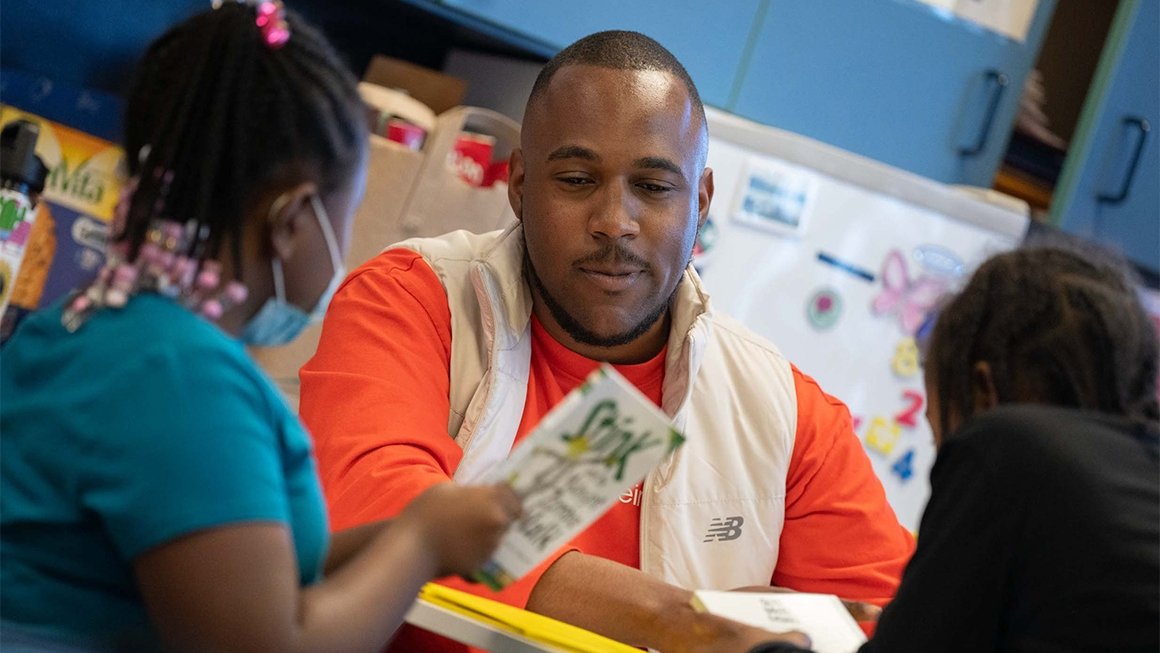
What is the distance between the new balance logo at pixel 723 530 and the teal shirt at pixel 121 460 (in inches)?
29.8

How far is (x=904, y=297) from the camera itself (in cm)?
247

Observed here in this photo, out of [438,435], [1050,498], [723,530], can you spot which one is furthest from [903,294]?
[1050,498]

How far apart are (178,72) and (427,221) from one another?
1280 millimetres

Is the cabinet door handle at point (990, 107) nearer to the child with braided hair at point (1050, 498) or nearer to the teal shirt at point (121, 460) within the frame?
the child with braided hair at point (1050, 498)

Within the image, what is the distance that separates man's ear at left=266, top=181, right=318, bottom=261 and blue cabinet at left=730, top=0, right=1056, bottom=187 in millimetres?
1814

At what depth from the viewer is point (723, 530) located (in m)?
1.47

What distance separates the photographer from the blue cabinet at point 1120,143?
2846 mm

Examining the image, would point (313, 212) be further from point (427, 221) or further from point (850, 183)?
point (850, 183)

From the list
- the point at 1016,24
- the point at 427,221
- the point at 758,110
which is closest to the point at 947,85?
the point at 1016,24

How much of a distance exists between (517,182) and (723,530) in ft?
1.60

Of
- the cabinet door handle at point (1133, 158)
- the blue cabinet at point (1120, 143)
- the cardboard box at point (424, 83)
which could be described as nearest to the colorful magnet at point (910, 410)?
the blue cabinet at point (1120, 143)

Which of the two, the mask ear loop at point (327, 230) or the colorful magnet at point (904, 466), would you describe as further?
the colorful magnet at point (904, 466)

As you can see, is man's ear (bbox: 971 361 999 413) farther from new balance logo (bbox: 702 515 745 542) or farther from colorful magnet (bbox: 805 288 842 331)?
colorful magnet (bbox: 805 288 842 331)

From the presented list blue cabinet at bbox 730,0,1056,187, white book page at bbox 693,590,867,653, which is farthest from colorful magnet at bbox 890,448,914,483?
white book page at bbox 693,590,867,653
